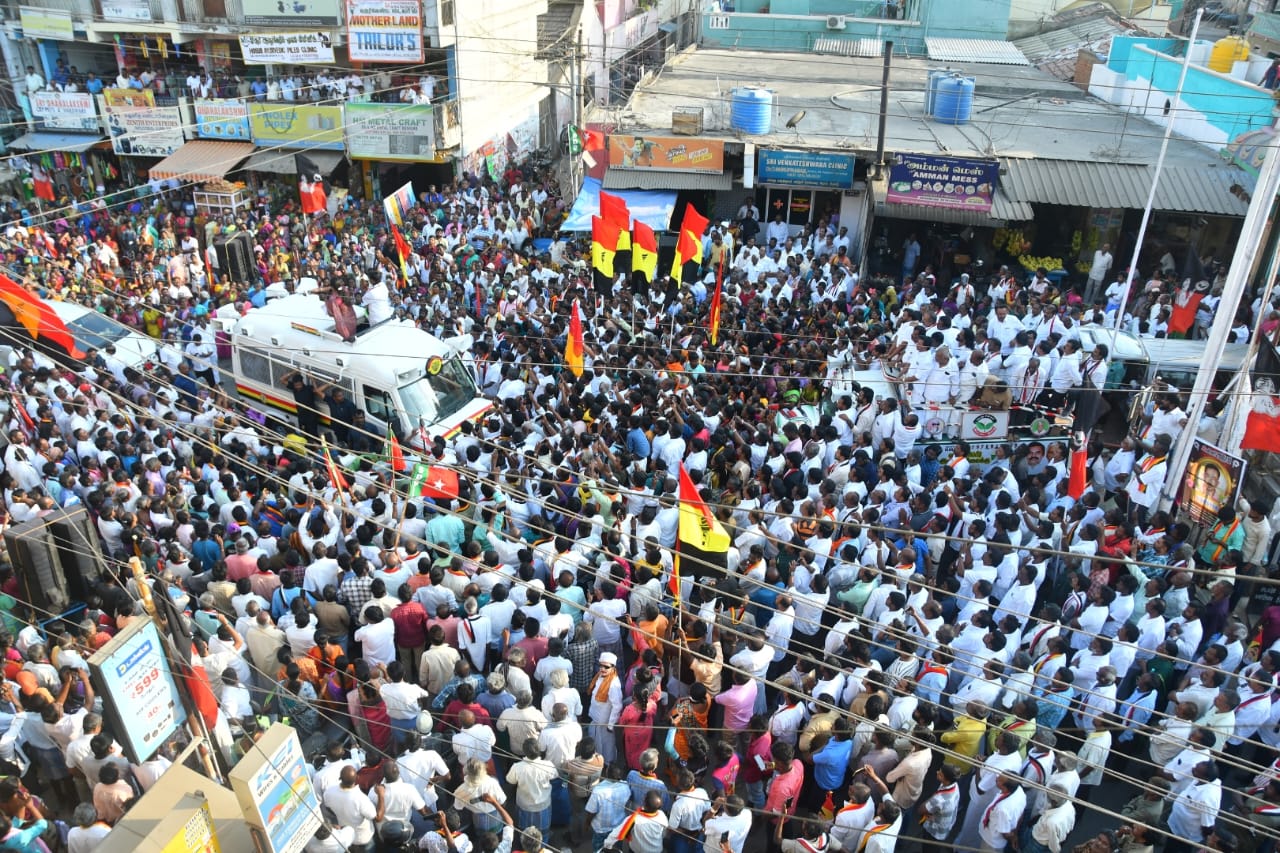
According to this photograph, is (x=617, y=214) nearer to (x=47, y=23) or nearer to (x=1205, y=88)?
(x=1205, y=88)

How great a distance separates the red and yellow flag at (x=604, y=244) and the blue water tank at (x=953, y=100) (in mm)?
11555

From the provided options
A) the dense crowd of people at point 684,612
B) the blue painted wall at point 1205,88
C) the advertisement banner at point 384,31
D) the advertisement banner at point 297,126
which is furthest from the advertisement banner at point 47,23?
the blue painted wall at point 1205,88

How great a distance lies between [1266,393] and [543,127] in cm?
2458

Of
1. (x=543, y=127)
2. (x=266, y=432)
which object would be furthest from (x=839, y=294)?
→ (x=543, y=127)

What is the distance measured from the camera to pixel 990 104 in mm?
22984

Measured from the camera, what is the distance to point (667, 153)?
1953 centimetres

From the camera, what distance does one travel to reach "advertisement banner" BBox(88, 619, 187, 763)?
488cm

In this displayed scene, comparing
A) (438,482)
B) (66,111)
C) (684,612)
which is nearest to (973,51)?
(66,111)

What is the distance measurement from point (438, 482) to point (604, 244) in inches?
199

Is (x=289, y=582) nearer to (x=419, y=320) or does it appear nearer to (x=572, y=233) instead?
(x=419, y=320)

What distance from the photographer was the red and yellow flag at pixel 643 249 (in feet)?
42.9

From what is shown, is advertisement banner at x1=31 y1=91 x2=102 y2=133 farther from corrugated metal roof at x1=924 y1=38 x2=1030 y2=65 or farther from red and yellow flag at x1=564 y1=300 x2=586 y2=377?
corrugated metal roof at x1=924 y1=38 x2=1030 y2=65

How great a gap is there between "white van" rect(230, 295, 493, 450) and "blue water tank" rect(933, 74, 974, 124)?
14.1 metres

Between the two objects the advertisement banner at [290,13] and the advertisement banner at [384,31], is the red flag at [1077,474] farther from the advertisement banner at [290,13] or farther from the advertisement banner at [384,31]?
the advertisement banner at [290,13]
